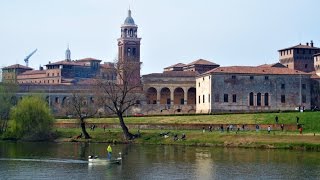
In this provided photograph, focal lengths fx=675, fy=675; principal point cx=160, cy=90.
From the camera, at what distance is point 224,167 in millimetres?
42594

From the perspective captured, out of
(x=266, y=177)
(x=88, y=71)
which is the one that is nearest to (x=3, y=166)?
(x=266, y=177)

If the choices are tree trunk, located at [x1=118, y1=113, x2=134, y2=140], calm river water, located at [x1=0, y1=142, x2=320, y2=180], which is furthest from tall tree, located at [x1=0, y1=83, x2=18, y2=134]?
calm river water, located at [x1=0, y1=142, x2=320, y2=180]

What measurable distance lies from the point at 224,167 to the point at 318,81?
179 ft

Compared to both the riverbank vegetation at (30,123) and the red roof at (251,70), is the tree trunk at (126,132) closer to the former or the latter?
the riverbank vegetation at (30,123)

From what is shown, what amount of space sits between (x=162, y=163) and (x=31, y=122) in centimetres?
2848

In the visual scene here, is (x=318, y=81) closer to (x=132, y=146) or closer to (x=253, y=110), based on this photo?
(x=253, y=110)

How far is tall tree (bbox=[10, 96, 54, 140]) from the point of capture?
69400 millimetres

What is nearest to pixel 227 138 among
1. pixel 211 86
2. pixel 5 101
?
pixel 211 86

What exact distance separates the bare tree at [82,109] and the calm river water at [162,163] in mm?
9589

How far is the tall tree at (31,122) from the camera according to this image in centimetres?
6940

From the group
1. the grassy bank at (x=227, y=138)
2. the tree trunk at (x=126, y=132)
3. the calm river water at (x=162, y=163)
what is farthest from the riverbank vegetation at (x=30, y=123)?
the calm river water at (x=162, y=163)

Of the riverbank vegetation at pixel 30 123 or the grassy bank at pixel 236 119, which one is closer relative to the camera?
the grassy bank at pixel 236 119

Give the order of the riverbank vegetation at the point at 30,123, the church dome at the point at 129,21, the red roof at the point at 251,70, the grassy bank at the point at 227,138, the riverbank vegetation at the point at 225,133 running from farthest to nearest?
the church dome at the point at 129,21, the red roof at the point at 251,70, the riverbank vegetation at the point at 30,123, the riverbank vegetation at the point at 225,133, the grassy bank at the point at 227,138

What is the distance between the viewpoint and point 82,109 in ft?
266
